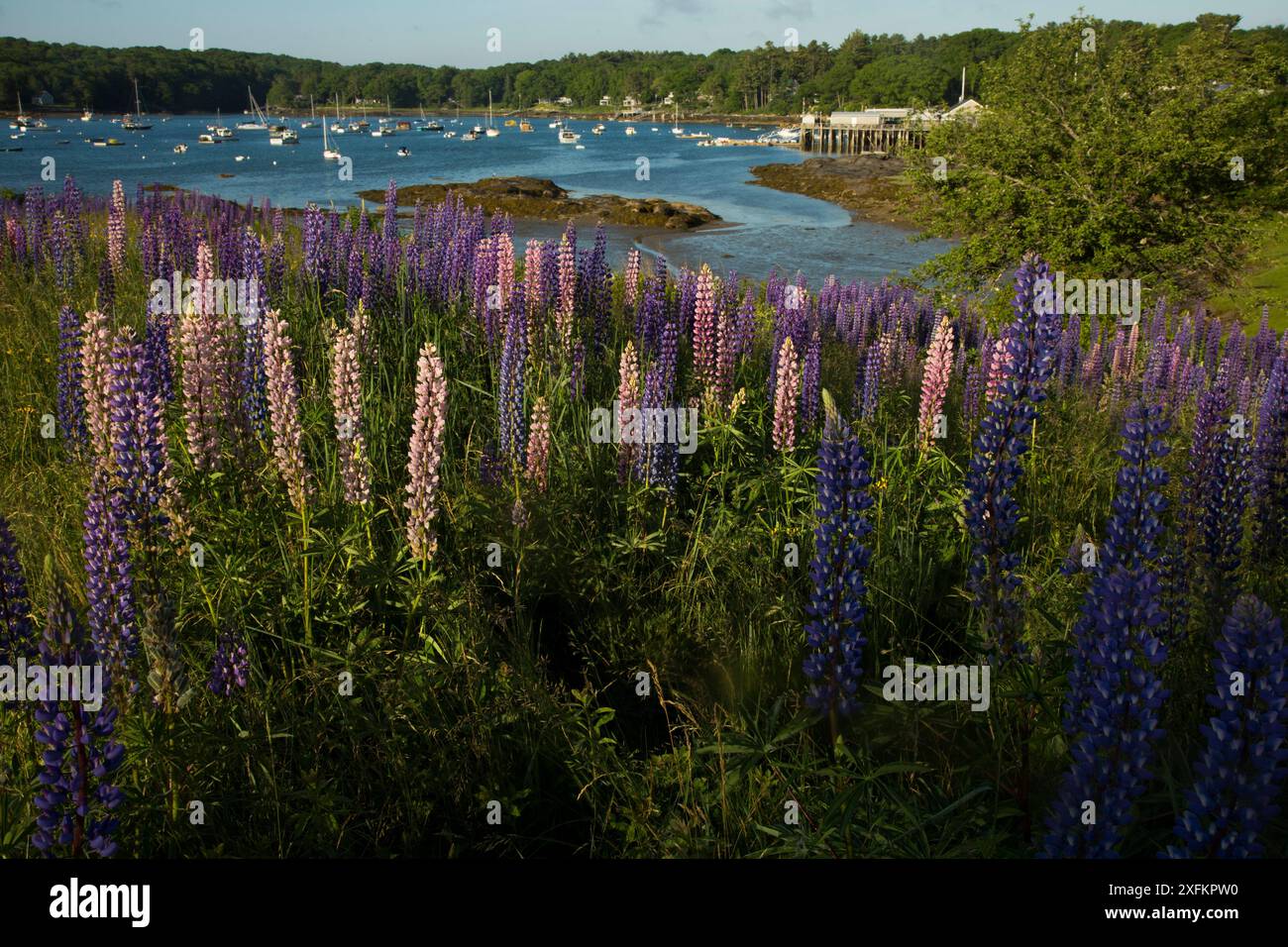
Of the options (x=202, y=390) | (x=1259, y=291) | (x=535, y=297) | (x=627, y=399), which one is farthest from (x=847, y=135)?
(x=202, y=390)

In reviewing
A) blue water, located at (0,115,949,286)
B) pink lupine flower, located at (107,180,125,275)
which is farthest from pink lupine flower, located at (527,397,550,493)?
blue water, located at (0,115,949,286)

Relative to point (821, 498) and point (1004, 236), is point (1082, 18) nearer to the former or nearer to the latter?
point (1004, 236)

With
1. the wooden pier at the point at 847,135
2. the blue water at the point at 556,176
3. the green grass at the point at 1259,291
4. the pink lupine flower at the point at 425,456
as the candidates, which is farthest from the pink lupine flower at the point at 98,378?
the wooden pier at the point at 847,135

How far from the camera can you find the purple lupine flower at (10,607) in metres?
3.48

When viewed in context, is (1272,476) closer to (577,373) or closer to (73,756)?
(577,373)

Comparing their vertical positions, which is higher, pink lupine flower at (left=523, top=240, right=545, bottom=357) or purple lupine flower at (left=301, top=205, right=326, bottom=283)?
purple lupine flower at (left=301, top=205, right=326, bottom=283)

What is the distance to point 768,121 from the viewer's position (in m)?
175

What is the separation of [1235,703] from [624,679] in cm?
304

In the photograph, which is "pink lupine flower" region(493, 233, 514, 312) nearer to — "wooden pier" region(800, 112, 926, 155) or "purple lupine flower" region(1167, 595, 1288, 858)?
"purple lupine flower" region(1167, 595, 1288, 858)

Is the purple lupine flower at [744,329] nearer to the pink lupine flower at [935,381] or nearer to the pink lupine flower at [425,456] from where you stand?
the pink lupine flower at [935,381]

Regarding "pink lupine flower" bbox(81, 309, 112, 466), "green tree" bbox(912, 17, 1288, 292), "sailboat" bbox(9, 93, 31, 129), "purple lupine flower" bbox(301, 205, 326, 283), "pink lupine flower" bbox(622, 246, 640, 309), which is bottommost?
"pink lupine flower" bbox(81, 309, 112, 466)

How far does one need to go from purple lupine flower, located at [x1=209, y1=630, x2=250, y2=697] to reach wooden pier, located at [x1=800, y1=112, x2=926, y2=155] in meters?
99.0

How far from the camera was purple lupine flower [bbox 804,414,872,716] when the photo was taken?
3527 millimetres

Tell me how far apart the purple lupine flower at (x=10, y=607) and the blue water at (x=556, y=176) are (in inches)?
401
